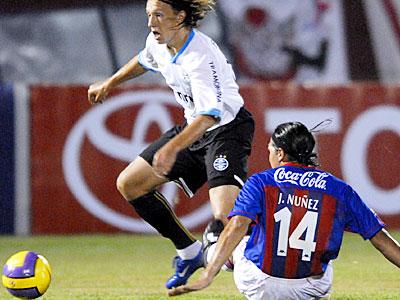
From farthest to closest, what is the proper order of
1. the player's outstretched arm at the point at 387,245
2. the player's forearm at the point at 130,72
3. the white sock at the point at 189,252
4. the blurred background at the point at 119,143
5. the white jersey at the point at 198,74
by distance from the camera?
the blurred background at the point at 119,143 < the player's forearm at the point at 130,72 < the white sock at the point at 189,252 < the white jersey at the point at 198,74 < the player's outstretched arm at the point at 387,245

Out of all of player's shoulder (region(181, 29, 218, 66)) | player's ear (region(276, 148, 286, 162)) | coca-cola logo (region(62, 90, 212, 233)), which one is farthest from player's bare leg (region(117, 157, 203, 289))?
coca-cola logo (region(62, 90, 212, 233))

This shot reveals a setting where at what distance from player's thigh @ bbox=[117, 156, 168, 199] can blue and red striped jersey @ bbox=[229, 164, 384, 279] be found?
6.21 feet

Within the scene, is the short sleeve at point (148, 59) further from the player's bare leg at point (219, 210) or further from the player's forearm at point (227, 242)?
the player's forearm at point (227, 242)

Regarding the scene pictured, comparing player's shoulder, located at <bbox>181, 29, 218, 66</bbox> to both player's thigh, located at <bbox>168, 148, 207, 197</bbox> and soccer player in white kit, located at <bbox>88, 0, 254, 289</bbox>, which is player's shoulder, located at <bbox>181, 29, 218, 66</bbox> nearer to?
soccer player in white kit, located at <bbox>88, 0, 254, 289</bbox>

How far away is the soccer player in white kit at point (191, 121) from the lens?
312 inches

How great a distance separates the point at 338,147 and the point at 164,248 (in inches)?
99.8

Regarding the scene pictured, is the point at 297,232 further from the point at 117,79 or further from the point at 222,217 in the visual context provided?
the point at 117,79

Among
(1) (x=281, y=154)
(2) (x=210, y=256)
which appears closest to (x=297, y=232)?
(1) (x=281, y=154)

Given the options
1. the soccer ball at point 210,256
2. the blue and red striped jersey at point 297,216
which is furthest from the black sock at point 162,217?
the blue and red striped jersey at point 297,216

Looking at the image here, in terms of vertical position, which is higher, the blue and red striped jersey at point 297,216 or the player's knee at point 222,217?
the blue and red striped jersey at point 297,216

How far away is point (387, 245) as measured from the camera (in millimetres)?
6871

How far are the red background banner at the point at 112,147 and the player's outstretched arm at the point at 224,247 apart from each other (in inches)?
263

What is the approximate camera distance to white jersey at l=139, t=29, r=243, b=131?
25.3 feet

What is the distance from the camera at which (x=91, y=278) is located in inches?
385
